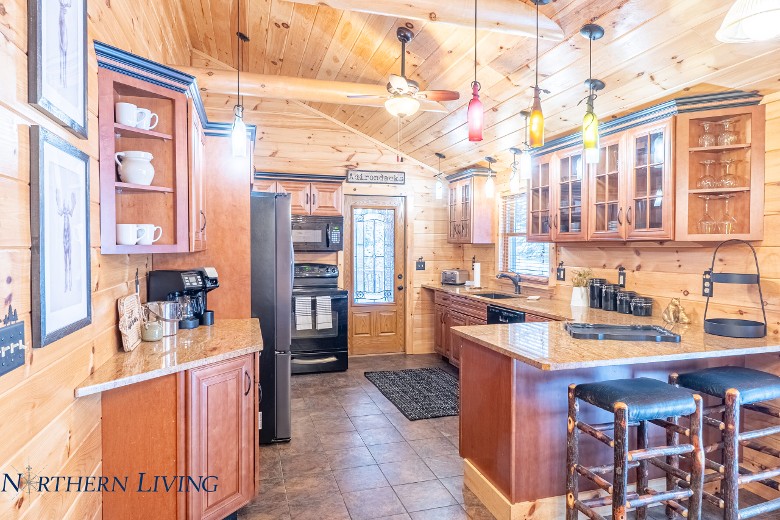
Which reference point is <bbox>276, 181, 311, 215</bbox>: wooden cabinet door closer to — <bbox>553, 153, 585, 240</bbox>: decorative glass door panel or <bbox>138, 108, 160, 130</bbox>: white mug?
<bbox>553, 153, 585, 240</bbox>: decorative glass door panel

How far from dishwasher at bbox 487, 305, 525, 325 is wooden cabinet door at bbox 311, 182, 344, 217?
2173 mm

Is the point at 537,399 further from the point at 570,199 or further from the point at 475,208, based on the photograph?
the point at 475,208

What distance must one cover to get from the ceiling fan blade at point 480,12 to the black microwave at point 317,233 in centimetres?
299

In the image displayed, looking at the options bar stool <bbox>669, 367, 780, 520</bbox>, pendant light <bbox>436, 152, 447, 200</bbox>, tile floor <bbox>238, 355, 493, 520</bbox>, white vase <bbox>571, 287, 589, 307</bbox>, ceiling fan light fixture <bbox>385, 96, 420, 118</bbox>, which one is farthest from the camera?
pendant light <bbox>436, 152, 447, 200</bbox>

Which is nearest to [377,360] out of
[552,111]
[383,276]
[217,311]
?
[383,276]

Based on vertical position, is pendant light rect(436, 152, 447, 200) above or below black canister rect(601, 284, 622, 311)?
above

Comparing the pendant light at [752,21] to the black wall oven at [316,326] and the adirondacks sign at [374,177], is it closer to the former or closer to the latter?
the black wall oven at [316,326]

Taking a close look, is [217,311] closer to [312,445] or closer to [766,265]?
[312,445]

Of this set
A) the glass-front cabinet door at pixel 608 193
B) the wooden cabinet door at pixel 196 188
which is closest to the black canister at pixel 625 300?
the glass-front cabinet door at pixel 608 193

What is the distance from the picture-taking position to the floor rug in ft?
13.4

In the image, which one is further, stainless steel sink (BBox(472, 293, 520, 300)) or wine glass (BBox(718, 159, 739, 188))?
stainless steel sink (BBox(472, 293, 520, 300))

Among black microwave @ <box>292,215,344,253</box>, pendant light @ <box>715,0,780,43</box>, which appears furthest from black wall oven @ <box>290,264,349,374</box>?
pendant light @ <box>715,0,780,43</box>

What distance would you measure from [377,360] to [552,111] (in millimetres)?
3564

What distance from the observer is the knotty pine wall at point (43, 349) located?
1.18m
